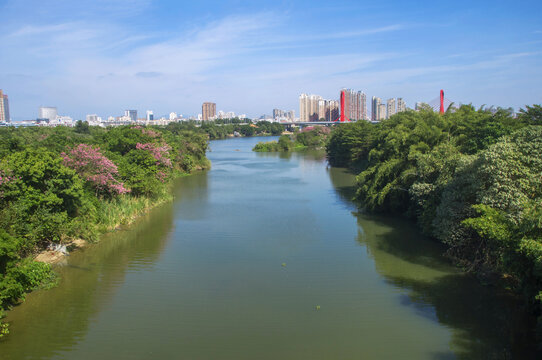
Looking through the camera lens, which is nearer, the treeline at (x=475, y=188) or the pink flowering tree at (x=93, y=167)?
the treeline at (x=475, y=188)

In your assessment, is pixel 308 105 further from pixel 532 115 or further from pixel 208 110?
pixel 532 115

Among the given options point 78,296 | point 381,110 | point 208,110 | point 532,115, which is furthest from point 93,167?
point 208,110

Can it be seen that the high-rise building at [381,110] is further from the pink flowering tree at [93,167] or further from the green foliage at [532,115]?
the pink flowering tree at [93,167]

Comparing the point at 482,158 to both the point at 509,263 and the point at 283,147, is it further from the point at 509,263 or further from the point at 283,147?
the point at 283,147

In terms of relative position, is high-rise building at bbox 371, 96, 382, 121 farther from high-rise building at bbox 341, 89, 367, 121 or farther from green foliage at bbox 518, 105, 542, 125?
green foliage at bbox 518, 105, 542, 125

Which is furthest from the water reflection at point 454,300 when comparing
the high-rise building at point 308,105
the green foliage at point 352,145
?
the high-rise building at point 308,105

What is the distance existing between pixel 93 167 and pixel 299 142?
1513 inches

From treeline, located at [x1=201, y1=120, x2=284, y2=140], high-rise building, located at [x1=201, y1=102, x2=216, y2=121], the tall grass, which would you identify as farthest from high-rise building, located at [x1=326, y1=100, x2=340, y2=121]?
the tall grass

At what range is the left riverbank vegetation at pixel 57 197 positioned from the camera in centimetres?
687

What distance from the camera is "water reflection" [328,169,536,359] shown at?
6117 mm

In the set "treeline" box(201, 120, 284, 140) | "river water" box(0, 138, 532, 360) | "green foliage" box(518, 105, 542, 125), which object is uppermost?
"treeline" box(201, 120, 284, 140)

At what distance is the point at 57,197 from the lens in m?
9.12

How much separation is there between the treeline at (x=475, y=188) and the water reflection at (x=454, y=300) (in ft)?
1.36

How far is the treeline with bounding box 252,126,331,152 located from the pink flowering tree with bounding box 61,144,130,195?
31.4m
